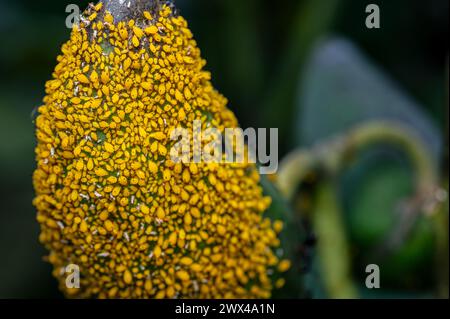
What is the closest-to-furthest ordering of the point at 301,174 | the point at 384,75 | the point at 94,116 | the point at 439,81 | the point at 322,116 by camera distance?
1. the point at 94,116
2. the point at 301,174
3. the point at 322,116
4. the point at 384,75
5. the point at 439,81

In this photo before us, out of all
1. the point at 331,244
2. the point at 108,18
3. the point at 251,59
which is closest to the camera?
the point at 108,18

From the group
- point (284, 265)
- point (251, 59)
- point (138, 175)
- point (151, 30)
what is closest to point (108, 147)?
point (138, 175)

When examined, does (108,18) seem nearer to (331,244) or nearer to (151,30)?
(151,30)

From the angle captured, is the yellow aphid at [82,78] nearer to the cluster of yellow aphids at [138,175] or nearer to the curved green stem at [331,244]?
the cluster of yellow aphids at [138,175]

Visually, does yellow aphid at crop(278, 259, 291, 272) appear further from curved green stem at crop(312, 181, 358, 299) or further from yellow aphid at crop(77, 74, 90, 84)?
yellow aphid at crop(77, 74, 90, 84)

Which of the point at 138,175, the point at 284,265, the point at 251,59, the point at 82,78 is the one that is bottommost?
the point at 284,265
